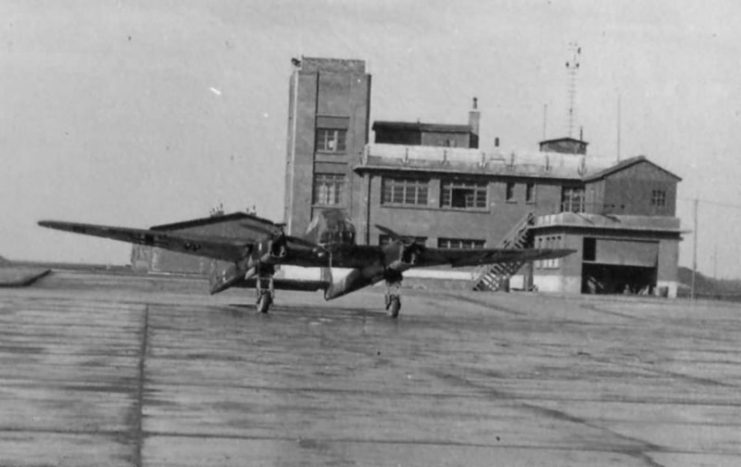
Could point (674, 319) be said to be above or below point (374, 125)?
below

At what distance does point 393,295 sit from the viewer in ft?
109

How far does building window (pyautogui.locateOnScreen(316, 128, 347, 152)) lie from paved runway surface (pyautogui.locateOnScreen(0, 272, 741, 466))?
184ft

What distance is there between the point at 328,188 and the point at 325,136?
4026 mm

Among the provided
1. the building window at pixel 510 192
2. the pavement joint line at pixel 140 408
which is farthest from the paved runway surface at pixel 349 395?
the building window at pixel 510 192

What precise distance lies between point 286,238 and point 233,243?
2.71 meters

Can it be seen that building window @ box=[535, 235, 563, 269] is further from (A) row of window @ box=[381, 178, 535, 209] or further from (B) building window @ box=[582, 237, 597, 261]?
(A) row of window @ box=[381, 178, 535, 209]

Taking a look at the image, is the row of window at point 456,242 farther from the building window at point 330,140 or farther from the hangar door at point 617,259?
the building window at point 330,140

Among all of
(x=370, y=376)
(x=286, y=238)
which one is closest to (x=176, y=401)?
(x=370, y=376)

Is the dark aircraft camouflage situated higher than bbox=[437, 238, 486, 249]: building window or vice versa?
bbox=[437, 238, 486, 249]: building window

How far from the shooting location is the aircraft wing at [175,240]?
34.4 meters

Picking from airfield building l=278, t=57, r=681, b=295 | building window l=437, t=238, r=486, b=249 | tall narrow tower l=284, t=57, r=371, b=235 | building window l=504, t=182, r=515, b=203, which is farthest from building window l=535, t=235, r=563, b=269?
tall narrow tower l=284, t=57, r=371, b=235

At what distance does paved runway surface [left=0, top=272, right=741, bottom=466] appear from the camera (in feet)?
31.9

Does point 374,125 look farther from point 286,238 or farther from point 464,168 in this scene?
point 286,238

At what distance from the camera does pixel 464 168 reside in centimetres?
8088
